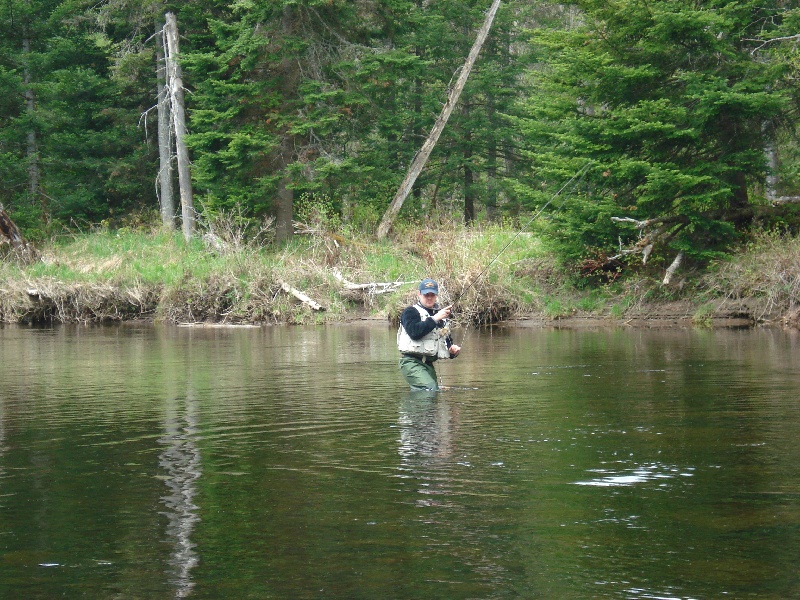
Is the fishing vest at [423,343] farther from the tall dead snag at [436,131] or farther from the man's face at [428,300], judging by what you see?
the tall dead snag at [436,131]

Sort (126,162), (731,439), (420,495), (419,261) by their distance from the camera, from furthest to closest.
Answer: (126,162) → (419,261) → (731,439) → (420,495)

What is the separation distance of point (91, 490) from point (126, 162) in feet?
97.1

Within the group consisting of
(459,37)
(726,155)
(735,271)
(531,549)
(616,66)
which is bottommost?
(531,549)

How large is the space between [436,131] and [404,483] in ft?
86.1

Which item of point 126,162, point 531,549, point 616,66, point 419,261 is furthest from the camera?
point 126,162

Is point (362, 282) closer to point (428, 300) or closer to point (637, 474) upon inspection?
point (428, 300)

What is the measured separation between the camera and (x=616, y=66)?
23.0 m

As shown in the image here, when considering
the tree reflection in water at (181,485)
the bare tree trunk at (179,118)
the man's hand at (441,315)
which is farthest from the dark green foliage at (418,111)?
the tree reflection in water at (181,485)

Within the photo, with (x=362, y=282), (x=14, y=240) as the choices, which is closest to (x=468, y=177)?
(x=362, y=282)

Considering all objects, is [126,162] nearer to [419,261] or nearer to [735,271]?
Answer: [419,261]

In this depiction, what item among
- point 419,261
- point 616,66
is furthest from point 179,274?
point 616,66

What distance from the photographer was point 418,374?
1373 cm

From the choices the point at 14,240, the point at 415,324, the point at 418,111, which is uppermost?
the point at 418,111

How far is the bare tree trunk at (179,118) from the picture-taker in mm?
32844
